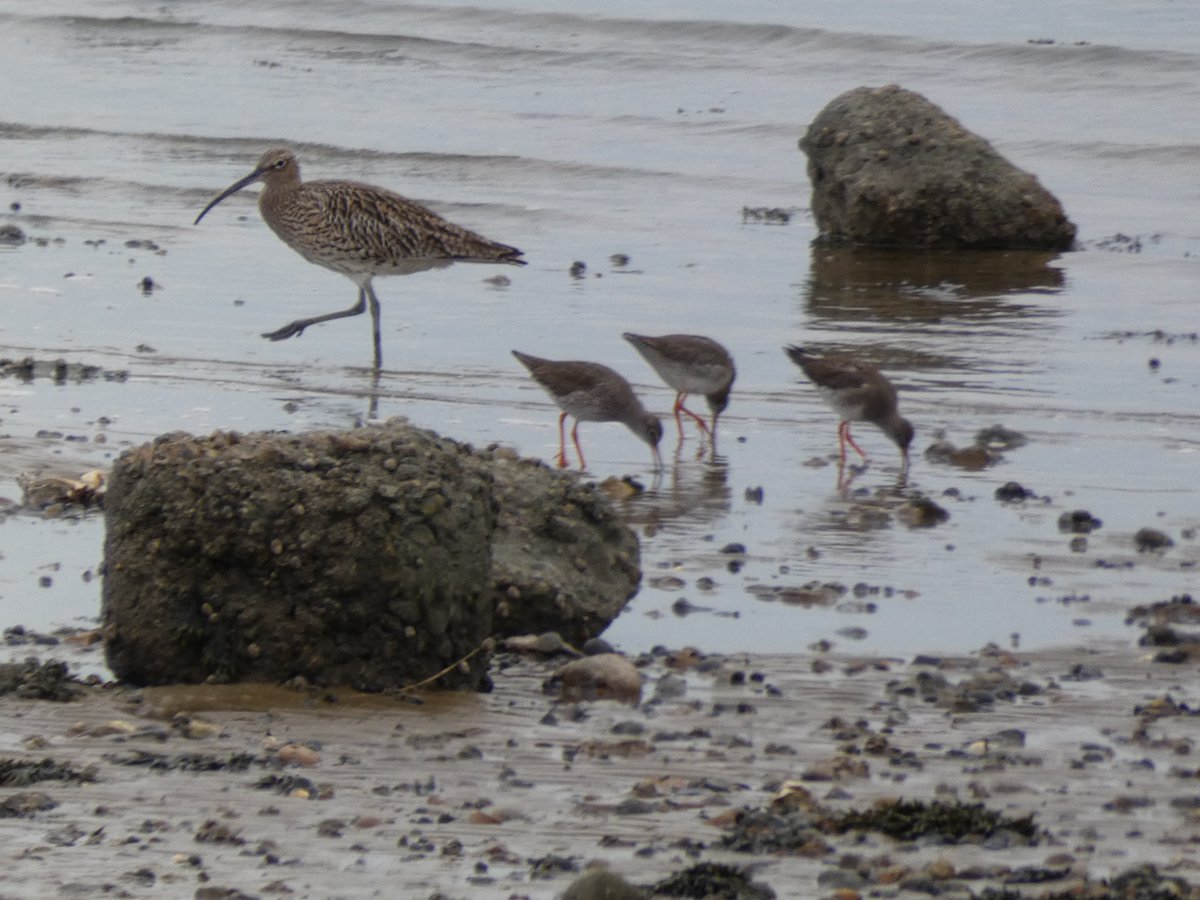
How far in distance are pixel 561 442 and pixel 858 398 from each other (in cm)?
150

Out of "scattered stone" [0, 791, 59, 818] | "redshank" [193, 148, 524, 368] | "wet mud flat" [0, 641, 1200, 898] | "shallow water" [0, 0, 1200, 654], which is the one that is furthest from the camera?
"redshank" [193, 148, 524, 368]

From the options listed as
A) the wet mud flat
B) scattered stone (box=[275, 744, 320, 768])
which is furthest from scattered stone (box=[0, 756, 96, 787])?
scattered stone (box=[275, 744, 320, 768])

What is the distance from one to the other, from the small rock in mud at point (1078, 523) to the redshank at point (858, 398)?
149 cm

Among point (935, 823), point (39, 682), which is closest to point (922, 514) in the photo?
point (935, 823)

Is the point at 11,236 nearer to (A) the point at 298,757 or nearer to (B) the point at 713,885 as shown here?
(A) the point at 298,757

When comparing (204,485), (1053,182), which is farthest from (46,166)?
(204,485)

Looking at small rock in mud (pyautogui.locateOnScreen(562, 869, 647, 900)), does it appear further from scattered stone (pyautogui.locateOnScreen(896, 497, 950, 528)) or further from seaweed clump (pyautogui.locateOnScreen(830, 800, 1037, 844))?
scattered stone (pyautogui.locateOnScreen(896, 497, 950, 528))

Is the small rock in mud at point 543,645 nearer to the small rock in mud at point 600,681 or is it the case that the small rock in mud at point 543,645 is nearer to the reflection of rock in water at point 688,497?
→ the small rock in mud at point 600,681

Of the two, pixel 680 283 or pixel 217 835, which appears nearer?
pixel 217 835

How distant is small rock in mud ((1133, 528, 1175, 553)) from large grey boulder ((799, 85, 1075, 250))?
8.63m

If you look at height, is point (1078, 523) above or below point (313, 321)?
below

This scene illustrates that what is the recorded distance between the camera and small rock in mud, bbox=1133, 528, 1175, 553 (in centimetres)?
848

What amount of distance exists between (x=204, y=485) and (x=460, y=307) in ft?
27.6

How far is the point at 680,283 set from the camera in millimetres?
15422
